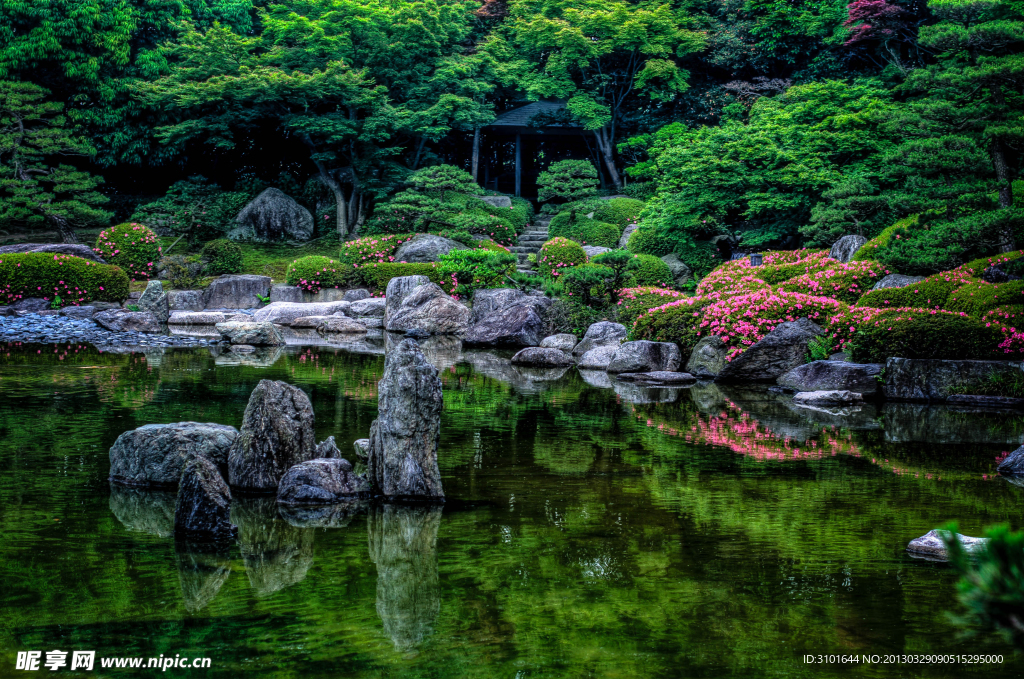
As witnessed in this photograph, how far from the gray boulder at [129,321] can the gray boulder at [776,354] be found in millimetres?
11903

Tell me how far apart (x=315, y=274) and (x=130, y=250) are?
516cm

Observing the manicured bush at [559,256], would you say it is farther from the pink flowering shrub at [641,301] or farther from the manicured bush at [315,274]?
the manicured bush at [315,274]

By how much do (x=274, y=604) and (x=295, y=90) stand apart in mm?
22163

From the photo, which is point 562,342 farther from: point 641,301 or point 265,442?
point 265,442

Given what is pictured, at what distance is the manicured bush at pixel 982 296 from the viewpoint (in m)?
10.4

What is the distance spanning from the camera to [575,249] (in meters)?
20.1

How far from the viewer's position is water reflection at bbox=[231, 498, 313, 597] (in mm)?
4074

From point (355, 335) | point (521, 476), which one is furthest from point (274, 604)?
point (355, 335)

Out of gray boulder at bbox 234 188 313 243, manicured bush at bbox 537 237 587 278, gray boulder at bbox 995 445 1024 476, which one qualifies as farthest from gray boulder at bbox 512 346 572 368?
gray boulder at bbox 234 188 313 243

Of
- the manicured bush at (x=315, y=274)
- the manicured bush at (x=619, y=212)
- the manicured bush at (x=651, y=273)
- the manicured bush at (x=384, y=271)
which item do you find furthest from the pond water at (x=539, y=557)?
the manicured bush at (x=619, y=212)

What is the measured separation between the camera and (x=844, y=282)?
13.4m

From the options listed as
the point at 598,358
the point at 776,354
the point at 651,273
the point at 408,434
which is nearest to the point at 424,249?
the point at 651,273

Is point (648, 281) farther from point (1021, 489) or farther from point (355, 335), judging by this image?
point (1021, 489)

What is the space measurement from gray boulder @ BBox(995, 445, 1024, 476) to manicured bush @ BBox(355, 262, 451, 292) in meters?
15.2
